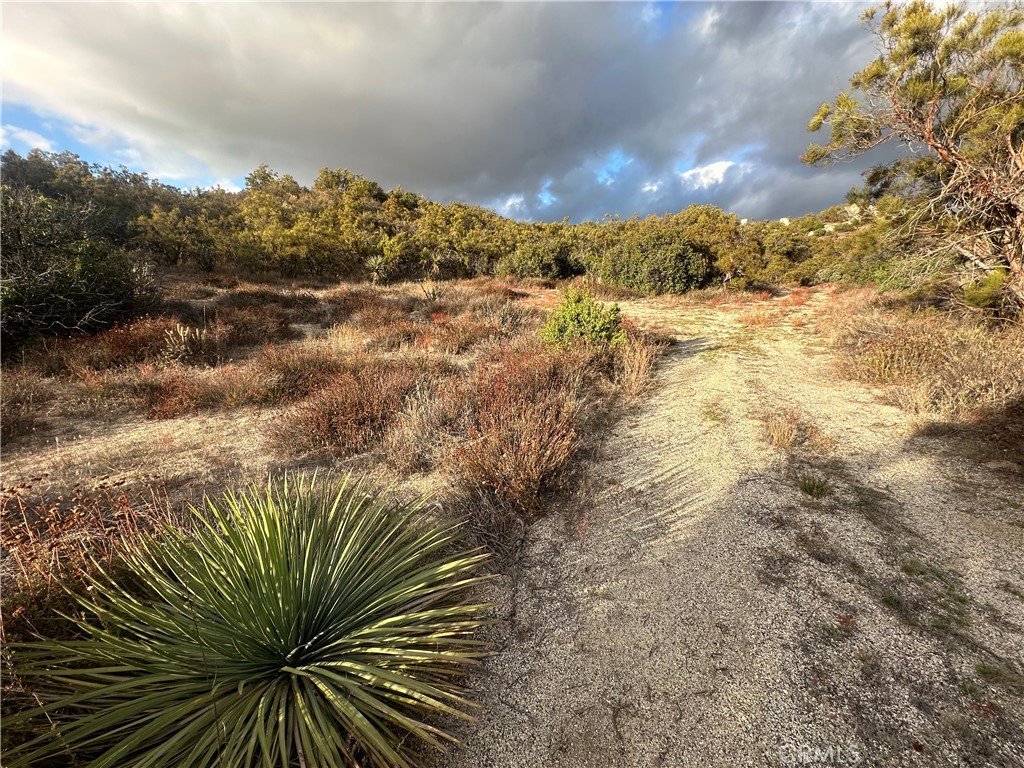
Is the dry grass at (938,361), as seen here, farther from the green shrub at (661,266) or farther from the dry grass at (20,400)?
the dry grass at (20,400)

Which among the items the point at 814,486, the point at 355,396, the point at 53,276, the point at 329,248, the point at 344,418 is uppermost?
the point at 329,248

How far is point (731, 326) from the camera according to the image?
436 inches

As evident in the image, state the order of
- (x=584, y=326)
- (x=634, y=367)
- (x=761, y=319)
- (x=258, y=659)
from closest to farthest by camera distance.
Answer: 1. (x=258, y=659)
2. (x=634, y=367)
3. (x=584, y=326)
4. (x=761, y=319)

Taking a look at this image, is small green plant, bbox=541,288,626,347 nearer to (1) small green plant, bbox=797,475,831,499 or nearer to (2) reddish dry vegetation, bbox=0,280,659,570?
(2) reddish dry vegetation, bbox=0,280,659,570

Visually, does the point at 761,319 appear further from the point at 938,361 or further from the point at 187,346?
the point at 187,346

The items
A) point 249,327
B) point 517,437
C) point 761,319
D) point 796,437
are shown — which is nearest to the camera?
point 517,437

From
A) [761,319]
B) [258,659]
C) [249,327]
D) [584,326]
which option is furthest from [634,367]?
[249,327]

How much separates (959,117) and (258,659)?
11.9 m

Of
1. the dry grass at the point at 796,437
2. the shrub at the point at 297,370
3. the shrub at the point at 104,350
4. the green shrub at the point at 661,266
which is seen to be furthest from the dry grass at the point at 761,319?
the shrub at the point at 104,350

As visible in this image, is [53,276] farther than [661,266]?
No

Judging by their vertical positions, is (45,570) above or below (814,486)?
above

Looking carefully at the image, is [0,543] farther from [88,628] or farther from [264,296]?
[264,296]

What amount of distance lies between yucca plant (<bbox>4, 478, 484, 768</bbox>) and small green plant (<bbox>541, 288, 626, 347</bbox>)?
17.8ft

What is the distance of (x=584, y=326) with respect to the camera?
7320 millimetres
